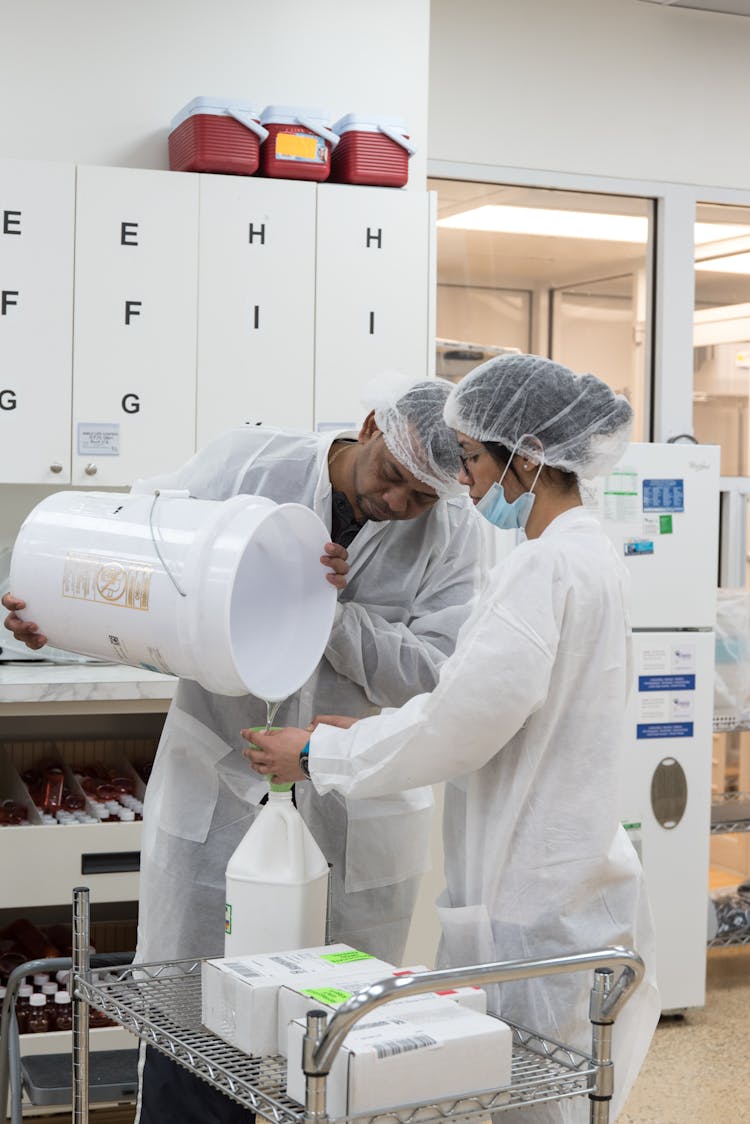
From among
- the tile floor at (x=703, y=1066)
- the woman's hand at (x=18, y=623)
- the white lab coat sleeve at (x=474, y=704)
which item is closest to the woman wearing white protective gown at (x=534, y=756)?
the white lab coat sleeve at (x=474, y=704)

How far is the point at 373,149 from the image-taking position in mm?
3486

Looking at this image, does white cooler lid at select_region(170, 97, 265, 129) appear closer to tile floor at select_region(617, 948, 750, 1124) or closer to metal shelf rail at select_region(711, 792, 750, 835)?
metal shelf rail at select_region(711, 792, 750, 835)

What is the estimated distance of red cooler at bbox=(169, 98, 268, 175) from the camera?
3.31 metres

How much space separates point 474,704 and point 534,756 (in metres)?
0.12

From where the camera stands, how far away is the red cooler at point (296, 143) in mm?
3410

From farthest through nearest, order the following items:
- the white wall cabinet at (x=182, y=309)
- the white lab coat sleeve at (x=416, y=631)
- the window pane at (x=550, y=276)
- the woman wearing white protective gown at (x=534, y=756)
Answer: the window pane at (x=550, y=276), the white wall cabinet at (x=182, y=309), the white lab coat sleeve at (x=416, y=631), the woman wearing white protective gown at (x=534, y=756)

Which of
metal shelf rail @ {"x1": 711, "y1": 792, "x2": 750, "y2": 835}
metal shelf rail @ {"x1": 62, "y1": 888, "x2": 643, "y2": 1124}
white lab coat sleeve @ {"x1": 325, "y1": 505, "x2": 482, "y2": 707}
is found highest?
white lab coat sleeve @ {"x1": 325, "y1": 505, "x2": 482, "y2": 707}

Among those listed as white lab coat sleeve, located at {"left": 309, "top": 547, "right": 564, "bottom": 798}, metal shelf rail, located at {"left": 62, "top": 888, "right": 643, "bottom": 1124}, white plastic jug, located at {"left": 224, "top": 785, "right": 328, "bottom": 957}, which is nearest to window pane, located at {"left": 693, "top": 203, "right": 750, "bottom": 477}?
white lab coat sleeve, located at {"left": 309, "top": 547, "right": 564, "bottom": 798}

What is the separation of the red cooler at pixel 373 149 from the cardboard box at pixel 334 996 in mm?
2584

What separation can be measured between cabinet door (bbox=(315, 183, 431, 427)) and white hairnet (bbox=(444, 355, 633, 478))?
1.87m

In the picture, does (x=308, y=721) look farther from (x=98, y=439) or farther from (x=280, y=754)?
(x=98, y=439)

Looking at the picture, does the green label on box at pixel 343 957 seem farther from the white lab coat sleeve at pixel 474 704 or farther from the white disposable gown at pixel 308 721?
the white disposable gown at pixel 308 721

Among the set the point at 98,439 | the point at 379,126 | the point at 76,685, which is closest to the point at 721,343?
the point at 379,126

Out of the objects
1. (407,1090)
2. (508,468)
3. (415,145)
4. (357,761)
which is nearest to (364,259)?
(415,145)
